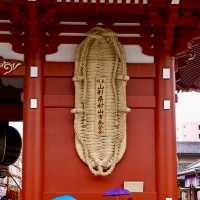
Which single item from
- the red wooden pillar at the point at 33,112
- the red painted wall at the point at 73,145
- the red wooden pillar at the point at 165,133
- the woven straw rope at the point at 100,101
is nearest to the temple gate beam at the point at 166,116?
the red wooden pillar at the point at 165,133

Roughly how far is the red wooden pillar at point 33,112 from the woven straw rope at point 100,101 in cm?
53

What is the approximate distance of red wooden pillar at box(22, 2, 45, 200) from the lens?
24.9 feet

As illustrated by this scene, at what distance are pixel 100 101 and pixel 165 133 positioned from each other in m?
1.08

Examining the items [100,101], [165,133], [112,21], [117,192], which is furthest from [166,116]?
[112,21]

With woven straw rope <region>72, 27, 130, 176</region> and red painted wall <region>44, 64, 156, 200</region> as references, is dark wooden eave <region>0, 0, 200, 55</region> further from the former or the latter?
red painted wall <region>44, 64, 156, 200</region>

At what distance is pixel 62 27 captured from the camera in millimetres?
8078

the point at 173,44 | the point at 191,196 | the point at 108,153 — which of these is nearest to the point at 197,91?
the point at 173,44

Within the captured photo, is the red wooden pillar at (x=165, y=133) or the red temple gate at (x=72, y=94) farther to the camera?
the red wooden pillar at (x=165, y=133)

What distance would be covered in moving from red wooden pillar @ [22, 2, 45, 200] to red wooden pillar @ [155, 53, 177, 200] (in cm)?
174

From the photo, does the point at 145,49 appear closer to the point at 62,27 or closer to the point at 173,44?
the point at 173,44

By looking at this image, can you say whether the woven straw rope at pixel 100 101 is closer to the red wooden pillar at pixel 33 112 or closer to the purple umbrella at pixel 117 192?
the purple umbrella at pixel 117 192

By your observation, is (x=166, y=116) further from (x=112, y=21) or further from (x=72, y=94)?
(x=112, y=21)

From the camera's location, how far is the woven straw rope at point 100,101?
7.73m

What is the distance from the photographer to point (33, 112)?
7762 millimetres
